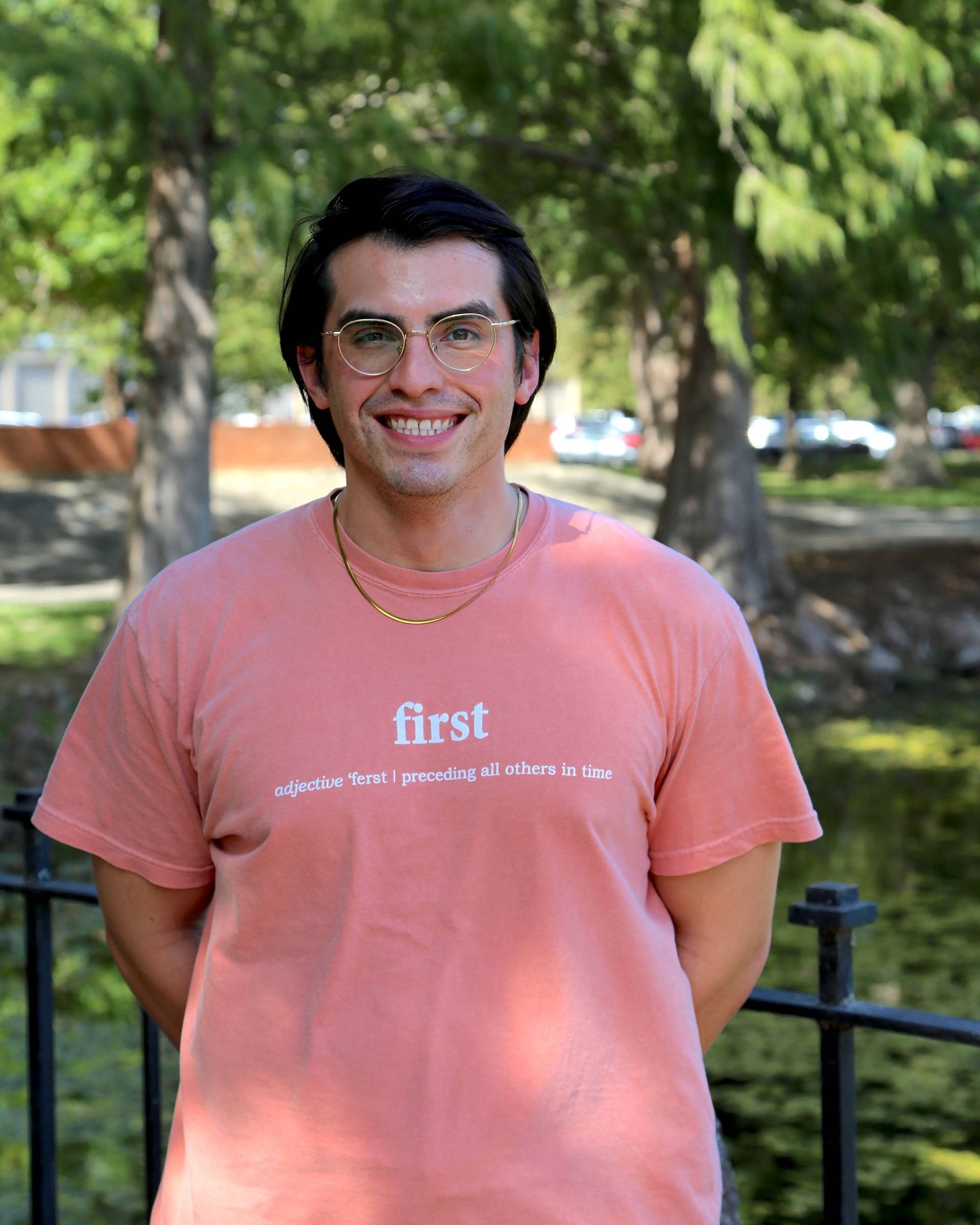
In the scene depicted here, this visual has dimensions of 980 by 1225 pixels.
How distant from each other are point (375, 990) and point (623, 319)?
1502 inches

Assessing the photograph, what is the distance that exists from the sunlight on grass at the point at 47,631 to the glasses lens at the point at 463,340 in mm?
12182

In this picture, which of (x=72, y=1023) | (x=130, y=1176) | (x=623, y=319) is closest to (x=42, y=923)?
(x=130, y=1176)

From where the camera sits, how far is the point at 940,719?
1532 cm

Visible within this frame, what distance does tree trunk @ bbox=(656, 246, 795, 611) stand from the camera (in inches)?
702

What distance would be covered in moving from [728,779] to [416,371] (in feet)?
2.04

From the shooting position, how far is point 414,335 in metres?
2.10

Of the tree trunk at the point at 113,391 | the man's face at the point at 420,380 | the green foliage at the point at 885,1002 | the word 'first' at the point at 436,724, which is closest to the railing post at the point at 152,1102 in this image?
the word 'first' at the point at 436,724

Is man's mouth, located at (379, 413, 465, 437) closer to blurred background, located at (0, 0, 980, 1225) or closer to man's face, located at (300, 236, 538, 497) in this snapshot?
man's face, located at (300, 236, 538, 497)

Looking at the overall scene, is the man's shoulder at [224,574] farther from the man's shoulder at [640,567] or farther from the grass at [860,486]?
the grass at [860,486]

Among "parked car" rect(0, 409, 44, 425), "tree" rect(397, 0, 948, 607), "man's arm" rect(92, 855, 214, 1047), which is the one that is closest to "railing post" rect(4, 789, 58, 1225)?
"man's arm" rect(92, 855, 214, 1047)

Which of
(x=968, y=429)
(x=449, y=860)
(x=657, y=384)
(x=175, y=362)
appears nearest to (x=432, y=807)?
(x=449, y=860)

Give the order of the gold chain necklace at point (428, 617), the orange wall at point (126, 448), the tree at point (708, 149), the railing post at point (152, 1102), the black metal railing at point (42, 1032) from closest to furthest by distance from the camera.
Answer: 1. the gold chain necklace at point (428, 617)
2. the railing post at point (152, 1102)
3. the black metal railing at point (42, 1032)
4. the tree at point (708, 149)
5. the orange wall at point (126, 448)

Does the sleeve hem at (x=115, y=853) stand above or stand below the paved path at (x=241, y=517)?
above

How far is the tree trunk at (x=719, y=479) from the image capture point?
58.5 feet
